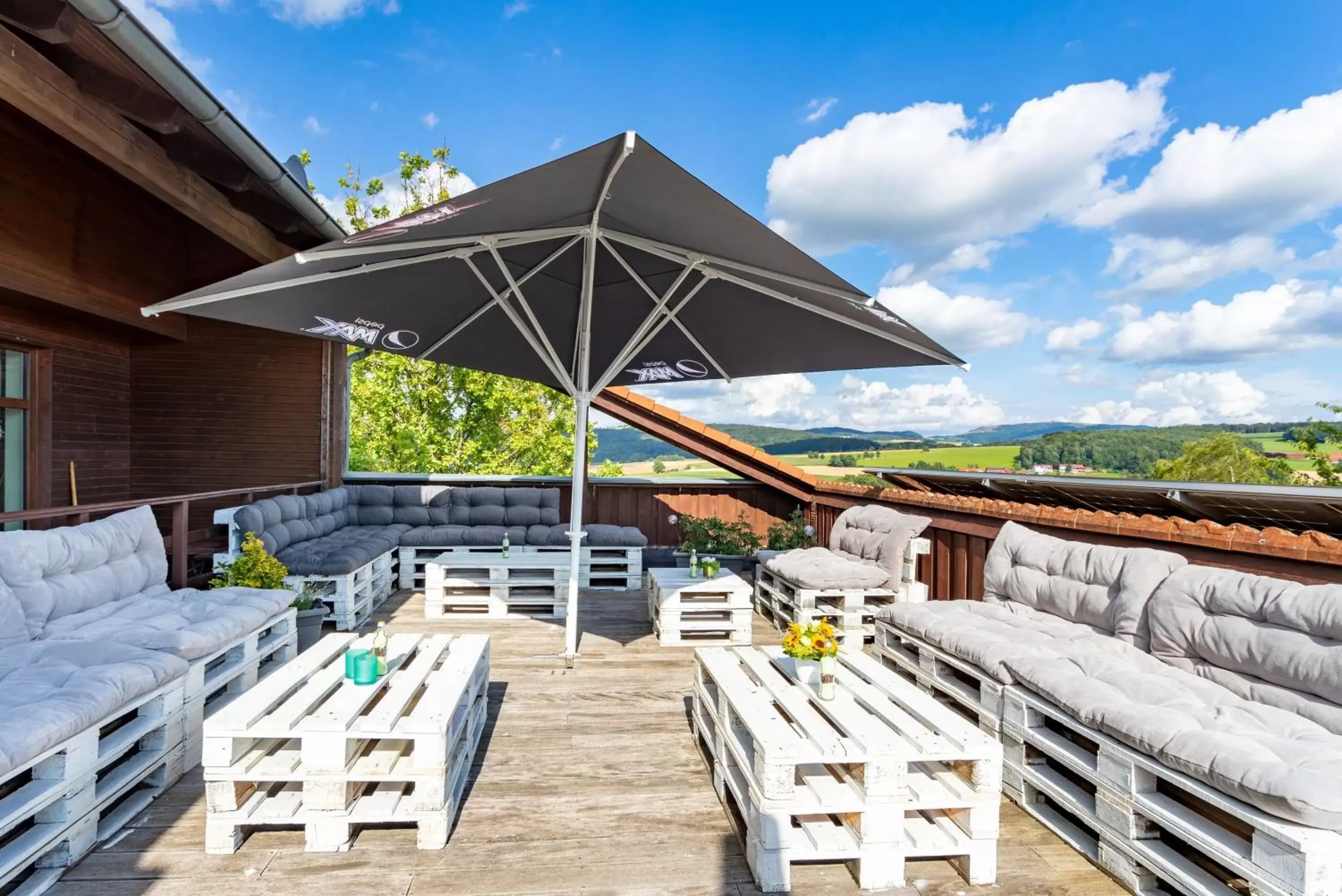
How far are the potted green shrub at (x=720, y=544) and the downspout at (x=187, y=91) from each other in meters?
4.69

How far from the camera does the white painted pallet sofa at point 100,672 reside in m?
2.02

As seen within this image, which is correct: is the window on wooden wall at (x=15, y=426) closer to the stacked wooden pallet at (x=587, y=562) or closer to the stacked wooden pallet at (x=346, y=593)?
the stacked wooden pallet at (x=346, y=593)

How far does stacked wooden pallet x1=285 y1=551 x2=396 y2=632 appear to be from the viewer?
16.5ft

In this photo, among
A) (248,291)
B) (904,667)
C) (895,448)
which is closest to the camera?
(248,291)

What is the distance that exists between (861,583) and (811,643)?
7.50ft

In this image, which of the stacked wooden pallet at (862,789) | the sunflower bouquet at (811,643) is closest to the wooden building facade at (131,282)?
the sunflower bouquet at (811,643)

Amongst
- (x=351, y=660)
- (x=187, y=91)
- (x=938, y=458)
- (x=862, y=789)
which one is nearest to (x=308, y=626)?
(x=351, y=660)

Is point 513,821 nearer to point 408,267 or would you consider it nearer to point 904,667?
point 904,667

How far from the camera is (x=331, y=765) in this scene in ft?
7.24

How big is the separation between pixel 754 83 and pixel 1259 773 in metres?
10.9

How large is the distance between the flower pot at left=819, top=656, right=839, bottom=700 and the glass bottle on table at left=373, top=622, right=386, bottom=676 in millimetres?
1784

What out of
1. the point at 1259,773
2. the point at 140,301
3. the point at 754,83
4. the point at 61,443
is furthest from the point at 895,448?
the point at 61,443

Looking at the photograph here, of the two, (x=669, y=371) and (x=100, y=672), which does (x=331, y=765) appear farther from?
(x=669, y=371)

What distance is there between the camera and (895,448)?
847cm
